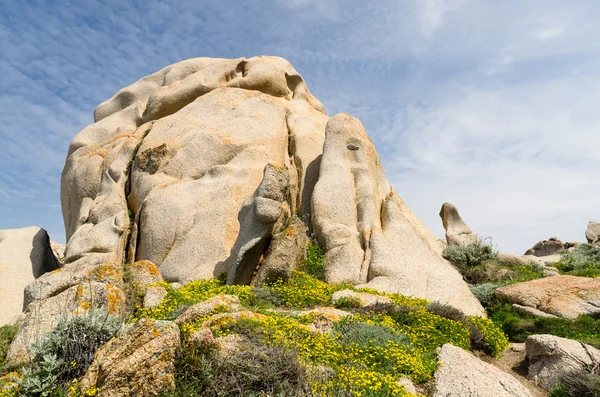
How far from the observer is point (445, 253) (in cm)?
2461

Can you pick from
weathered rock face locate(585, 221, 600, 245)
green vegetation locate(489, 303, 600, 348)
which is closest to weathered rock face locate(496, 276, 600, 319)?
green vegetation locate(489, 303, 600, 348)

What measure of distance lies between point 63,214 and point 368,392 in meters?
28.3

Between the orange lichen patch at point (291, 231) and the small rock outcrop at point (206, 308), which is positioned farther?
the orange lichen patch at point (291, 231)

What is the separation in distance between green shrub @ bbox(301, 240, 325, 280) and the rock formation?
12.6 inches

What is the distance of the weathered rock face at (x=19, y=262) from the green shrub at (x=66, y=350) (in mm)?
14277

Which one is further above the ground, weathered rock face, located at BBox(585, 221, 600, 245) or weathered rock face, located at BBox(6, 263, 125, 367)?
weathered rock face, located at BBox(585, 221, 600, 245)

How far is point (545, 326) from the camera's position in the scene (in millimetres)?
14711

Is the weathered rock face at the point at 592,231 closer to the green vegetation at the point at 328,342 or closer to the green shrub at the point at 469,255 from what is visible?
the green shrub at the point at 469,255

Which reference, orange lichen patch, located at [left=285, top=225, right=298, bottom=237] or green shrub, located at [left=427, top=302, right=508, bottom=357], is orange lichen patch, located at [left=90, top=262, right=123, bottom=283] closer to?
orange lichen patch, located at [left=285, top=225, right=298, bottom=237]

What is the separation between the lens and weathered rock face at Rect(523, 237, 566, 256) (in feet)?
156

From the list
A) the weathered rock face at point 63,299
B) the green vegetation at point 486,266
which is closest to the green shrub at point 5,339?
the weathered rock face at point 63,299

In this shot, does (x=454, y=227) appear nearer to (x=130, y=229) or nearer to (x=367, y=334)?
(x=130, y=229)

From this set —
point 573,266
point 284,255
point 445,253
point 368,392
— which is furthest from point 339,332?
point 573,266

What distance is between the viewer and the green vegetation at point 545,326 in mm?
13859
